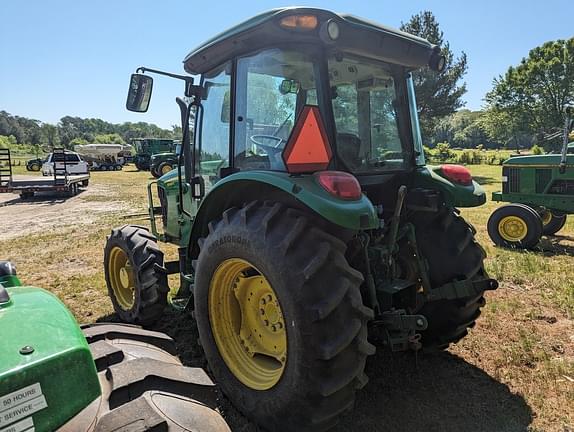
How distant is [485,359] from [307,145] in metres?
2.36

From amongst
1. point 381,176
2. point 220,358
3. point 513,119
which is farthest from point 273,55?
point 513,119

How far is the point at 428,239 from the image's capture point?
127 inches

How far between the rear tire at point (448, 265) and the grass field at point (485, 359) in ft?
1.15

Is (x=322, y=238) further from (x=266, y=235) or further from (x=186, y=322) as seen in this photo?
(x=186, y=322)

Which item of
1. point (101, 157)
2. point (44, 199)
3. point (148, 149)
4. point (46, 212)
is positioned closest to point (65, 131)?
point (101, 157)

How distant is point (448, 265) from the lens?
313cm

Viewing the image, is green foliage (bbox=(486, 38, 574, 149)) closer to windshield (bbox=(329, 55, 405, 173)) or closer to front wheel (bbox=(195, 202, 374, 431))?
windshield (bbox=(329, 55, 405, 173))

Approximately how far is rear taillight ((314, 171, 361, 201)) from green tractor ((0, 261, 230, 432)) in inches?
43.7

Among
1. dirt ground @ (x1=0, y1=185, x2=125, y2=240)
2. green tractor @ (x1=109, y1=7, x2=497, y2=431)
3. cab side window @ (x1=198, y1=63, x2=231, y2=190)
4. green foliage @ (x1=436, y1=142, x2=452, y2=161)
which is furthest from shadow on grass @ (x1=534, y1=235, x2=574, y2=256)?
green foliage @ (x1=436, y1=142, x2=452, y2=161)

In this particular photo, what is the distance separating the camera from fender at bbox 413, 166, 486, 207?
3205mm

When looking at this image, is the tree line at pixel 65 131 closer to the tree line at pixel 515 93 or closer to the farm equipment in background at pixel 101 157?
the farm equipment in background at pixel 101 157

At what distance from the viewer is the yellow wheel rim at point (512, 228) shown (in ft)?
23.8

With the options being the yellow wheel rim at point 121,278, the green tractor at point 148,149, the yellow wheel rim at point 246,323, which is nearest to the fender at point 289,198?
the yellow wheel rim at point 246,323

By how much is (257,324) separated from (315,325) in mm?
795
